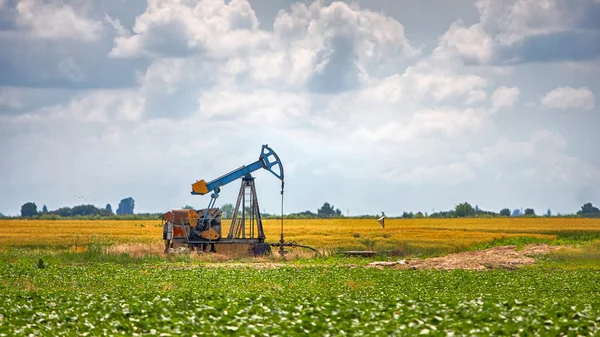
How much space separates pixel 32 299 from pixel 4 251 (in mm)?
32724

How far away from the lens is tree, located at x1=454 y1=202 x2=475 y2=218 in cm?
18005

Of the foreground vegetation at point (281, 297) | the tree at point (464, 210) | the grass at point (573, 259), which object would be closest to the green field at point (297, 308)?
the foreground vegetation at point (281, 297)

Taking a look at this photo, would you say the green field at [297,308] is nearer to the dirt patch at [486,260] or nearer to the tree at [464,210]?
the dirt patch at [486,260]

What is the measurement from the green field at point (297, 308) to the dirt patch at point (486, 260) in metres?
9.73

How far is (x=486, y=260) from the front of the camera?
4991 cm

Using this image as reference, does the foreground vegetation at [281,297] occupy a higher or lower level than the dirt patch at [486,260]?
lower

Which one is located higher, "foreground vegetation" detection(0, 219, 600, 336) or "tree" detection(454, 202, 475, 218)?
"tree" detection(454, 202, 475, 218)

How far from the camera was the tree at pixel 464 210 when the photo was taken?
180050 mm

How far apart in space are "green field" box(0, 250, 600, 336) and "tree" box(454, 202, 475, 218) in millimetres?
145475

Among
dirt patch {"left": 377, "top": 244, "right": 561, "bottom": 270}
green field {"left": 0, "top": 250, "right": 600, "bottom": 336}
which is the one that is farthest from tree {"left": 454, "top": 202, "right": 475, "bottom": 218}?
green field {"left": 0, "top": 250, "right": 600, "bottom": 336}

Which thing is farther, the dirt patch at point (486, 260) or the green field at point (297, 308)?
the dirt patch at point (486, 260)

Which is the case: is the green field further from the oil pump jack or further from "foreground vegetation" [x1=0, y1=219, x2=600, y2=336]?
the oil pump jack

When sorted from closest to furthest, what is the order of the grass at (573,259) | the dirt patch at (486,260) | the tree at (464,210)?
the dirt patch at (486,260), the grass at (573,259), the tree at (464,210)

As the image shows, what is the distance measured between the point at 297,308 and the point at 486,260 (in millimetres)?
28510
